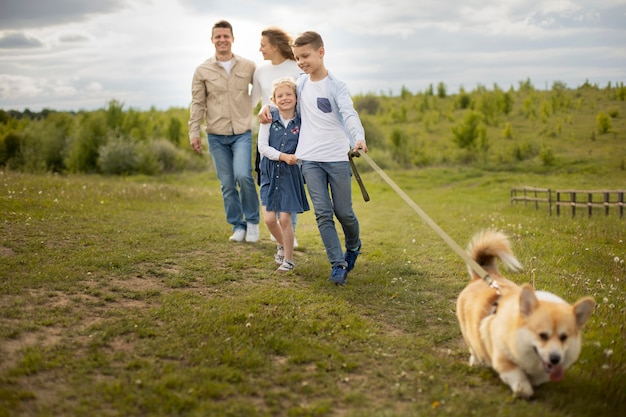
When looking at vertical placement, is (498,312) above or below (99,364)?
above

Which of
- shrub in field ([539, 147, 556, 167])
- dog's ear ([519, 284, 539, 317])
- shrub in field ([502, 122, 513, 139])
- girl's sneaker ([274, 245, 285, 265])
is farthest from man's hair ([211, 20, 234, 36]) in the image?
shrub in field ([502, 122, 513, 139])

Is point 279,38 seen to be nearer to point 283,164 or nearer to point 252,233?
point 283,164

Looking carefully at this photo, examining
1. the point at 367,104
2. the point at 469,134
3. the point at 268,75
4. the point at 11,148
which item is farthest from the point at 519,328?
the point at 367,104

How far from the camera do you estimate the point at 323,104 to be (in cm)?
678

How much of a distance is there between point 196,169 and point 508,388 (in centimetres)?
4532

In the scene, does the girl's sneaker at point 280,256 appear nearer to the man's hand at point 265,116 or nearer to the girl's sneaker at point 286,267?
the girl's sneaker at point 286,267

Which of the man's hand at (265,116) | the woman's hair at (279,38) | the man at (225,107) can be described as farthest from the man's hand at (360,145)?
the man at (225,107)

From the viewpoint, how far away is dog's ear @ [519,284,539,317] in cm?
370

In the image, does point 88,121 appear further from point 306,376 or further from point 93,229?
point 306,376

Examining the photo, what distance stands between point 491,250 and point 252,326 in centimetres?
222

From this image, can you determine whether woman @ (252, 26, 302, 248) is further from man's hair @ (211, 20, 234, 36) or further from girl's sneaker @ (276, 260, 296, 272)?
girl's sneaker @ (276, 260, 296, 272)

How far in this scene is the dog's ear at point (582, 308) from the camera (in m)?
3.66

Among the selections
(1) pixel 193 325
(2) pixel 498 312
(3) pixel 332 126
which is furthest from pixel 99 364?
(3) pixel 332 126

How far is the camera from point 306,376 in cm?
438
